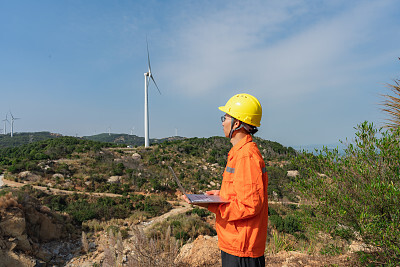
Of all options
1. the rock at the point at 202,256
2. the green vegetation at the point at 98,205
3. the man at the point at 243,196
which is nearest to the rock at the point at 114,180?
the green vegetation at the point at 98,205

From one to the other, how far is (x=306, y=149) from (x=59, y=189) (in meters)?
22.9

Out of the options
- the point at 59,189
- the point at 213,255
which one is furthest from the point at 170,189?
the point at 213,255

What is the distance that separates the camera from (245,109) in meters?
2.37

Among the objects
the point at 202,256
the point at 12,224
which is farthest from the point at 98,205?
the point at 202,256

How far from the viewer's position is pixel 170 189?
26234mm

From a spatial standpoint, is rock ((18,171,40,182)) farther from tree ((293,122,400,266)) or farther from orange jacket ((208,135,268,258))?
orange jacket ((208,135,268,258))

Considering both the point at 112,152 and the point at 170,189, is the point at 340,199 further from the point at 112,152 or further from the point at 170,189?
the point at 112,152

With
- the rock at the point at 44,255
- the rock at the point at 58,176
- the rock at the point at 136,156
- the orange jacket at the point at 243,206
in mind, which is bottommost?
the rock at the point at 44,255

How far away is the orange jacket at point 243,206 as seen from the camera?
6.39 ft

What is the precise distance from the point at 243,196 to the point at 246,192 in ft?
0.14

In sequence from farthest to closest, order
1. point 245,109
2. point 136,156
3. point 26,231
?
point 136,156
point 26,231
point 245,109

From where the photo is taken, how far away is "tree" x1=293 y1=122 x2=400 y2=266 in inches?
133

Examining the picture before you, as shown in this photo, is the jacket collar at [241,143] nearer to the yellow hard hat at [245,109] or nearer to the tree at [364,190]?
the yellow hard hat at [245,109]

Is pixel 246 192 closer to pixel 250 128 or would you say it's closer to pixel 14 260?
pixel 250 128
